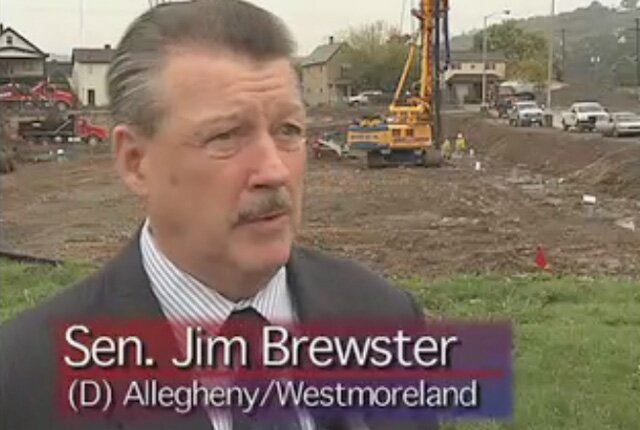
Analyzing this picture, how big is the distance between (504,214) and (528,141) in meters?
17.0

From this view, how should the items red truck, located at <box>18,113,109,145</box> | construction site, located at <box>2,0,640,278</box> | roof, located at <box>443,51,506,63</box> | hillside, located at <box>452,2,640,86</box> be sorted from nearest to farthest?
construction site, located at <box>2,0,640,278</box> < red truck, located at <box>18,113,109,145</box> < roof, located at <box>443,51,506,63</box> < hillside, located at <box>452,2,640,86</box>

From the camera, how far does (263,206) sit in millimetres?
1428

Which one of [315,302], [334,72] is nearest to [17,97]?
[334,72]

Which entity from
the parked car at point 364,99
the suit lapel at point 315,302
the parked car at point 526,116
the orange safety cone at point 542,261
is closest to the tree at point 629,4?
the parked car at point 364,99

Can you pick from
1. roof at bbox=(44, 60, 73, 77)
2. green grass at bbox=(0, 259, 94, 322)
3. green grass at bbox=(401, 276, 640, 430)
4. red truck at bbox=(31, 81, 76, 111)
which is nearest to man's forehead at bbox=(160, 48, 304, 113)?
green grass at bbox=(401, 276, 640, 430)

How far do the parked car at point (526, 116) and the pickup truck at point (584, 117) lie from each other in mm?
3932

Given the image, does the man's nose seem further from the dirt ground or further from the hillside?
the hillside

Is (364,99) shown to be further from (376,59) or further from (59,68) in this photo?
(59,68)

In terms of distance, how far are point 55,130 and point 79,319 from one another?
40544mm

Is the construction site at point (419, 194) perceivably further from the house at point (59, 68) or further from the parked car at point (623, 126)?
the house at point (59, 68)

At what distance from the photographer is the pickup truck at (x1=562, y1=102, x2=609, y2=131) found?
126 ft

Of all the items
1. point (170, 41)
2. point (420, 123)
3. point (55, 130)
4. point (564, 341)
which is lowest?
point (55, 130)

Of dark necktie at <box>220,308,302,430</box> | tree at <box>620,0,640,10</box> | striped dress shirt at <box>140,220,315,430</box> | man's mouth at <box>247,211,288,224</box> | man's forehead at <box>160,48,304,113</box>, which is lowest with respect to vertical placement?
dark necktie at <box>220,308,302,430</box>

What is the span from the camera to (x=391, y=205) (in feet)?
67.8
